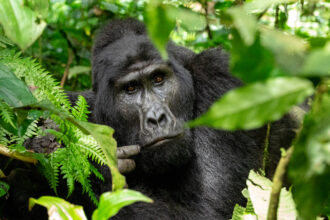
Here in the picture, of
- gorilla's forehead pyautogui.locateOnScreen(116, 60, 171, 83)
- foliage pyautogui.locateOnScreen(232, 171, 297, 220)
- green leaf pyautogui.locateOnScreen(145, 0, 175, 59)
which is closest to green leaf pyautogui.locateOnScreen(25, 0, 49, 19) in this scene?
green leaf pyautogui.locateOnScreen(145, 0, 175, 59)

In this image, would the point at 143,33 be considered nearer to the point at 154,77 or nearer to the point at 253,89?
the point at 154,77

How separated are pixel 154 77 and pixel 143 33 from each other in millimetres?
572

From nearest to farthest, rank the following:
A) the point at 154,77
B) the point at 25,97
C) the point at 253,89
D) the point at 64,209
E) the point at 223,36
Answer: the point at 253,89
the point at 64,209
the point at 25,97
the point at 154,77
the point at 223,36

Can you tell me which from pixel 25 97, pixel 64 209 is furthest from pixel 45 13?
pixel 64 209

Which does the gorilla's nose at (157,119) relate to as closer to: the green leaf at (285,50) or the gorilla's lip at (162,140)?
the gorilla's lip at (162,140)

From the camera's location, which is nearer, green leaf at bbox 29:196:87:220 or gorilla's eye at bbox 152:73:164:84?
green leaf at bbox 29:196:87:220

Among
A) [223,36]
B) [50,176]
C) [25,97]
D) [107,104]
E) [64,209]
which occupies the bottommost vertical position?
[223,36]

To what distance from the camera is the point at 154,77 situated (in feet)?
10.8

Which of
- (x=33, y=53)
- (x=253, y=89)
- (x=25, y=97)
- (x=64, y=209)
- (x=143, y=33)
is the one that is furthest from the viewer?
(x=33, y=53)

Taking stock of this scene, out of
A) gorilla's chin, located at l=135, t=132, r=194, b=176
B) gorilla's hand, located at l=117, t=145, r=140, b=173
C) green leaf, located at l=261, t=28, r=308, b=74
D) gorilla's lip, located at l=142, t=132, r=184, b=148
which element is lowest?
gorilla's chin, located at l=135, t=132, r=194, b=176

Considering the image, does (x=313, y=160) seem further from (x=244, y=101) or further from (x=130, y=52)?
(x=130, y=52)

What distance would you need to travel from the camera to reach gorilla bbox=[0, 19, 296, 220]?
292 cm

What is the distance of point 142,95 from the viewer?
3.21 meters

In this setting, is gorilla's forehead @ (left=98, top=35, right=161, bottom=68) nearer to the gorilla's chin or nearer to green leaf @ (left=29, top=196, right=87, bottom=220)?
the gorilla's chin
